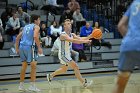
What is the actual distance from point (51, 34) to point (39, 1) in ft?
11.8

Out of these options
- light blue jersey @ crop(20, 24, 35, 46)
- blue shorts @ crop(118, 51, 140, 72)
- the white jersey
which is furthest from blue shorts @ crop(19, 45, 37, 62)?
blue shorts @ crop(118, 51, 140, 72)

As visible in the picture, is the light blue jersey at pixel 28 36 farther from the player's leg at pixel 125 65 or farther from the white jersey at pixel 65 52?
the player's leg at pixel 125 65

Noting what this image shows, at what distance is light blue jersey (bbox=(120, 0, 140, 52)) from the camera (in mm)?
4141

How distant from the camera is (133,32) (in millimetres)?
4188

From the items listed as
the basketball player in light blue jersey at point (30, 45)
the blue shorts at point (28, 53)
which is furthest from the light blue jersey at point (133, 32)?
the blue shorts at point (28, 53)

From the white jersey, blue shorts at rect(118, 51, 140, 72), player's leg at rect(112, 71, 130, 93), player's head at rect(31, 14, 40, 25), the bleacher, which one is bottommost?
the bleacher

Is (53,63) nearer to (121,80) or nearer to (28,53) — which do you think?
(28,53)

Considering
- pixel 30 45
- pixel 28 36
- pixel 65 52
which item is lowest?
pixel 65 52

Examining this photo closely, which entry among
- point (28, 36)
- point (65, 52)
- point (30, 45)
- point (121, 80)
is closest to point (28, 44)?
point (30, 45)

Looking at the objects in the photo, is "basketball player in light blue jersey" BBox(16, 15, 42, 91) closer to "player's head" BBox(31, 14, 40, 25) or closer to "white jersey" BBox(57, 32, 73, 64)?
"player's head" BBox(31, 14, 40, 25)

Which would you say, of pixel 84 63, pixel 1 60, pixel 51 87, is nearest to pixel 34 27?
pixel 51 87

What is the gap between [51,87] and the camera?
944 centimetres

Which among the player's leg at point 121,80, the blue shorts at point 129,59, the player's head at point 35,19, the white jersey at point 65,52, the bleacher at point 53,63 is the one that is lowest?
the bleacher at point 53,63

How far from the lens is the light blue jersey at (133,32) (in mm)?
4141
